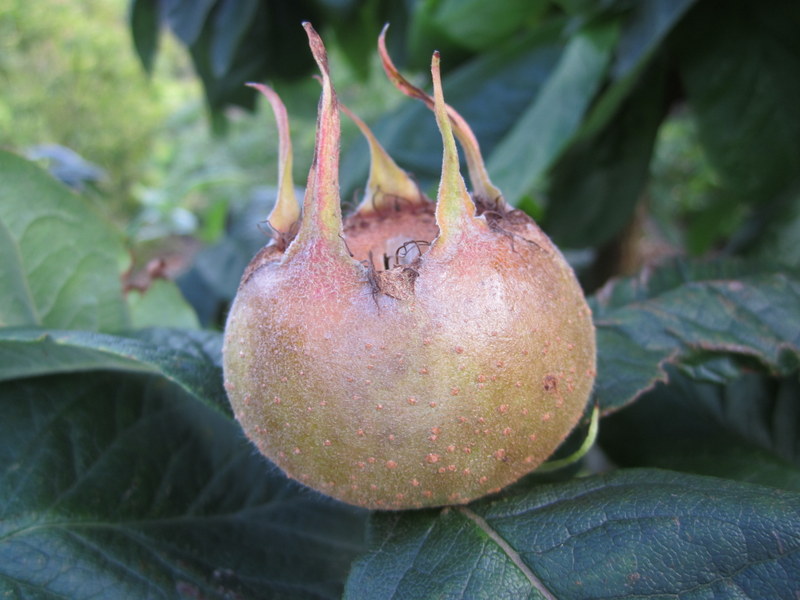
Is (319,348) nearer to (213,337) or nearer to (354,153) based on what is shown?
(213,337)

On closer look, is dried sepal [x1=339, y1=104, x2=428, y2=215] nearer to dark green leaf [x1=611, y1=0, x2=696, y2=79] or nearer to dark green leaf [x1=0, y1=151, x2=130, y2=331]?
dark green leaf [x1=0, y1=151, x2=130, y2=331]

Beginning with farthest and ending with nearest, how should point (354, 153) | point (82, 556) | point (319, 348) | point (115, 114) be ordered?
point (115, 114)
point (354, 153)
point (82, 556)
point (319, 348)

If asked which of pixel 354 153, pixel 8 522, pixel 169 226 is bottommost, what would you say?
pixel 169 226

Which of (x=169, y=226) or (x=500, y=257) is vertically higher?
(x=500, y=257)

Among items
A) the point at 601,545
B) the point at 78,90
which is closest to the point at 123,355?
the point at 601,545

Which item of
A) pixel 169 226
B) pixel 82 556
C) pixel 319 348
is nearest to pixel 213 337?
pixel 82 556

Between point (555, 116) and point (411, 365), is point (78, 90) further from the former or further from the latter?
point (411, 365)

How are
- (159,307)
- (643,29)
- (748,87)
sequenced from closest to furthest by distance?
(159,307)
(643,29)
(748,87)

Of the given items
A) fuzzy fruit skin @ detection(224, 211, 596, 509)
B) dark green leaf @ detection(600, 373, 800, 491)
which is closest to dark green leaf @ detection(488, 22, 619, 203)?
dark green leaf @ detection(600, 373, 800, 491)

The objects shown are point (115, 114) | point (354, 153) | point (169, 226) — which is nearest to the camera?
point (354, 153)
